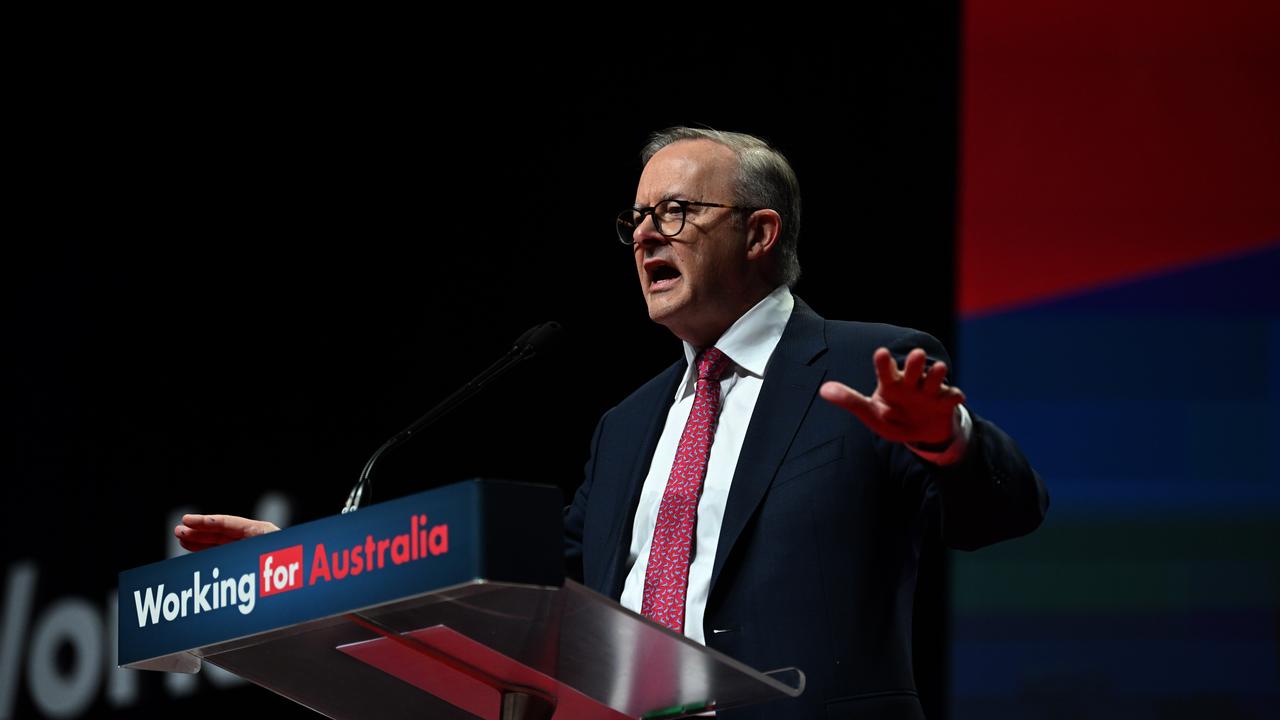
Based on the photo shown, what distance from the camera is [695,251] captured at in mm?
2232

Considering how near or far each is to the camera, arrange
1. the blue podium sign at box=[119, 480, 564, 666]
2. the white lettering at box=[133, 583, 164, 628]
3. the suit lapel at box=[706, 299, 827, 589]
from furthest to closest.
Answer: the suit lapel at box=[706, 299, 827, 589], the white lettering at box=[133, 583, 164, 628], the blue podium sign at box=[119, 480, 564, 666]

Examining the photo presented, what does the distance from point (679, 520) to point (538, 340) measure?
323 millimetres

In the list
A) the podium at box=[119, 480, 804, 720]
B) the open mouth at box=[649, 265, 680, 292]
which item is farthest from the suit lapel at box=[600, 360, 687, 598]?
the podium at box=[119, 480, 804, 720]

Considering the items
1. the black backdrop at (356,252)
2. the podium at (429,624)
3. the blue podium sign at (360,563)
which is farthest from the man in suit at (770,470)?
the black backdrop at (356,252)

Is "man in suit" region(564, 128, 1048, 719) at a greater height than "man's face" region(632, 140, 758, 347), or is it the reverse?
"man's face" region(632, 140, 758, 347)

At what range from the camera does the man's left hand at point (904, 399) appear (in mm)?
1360

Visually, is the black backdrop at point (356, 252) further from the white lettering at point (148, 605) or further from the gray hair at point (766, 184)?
the white lettering at point (148, 605)

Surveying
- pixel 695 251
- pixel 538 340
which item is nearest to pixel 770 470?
pixel 538 340

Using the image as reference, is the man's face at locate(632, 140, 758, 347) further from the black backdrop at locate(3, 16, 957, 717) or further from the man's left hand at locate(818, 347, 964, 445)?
the black backdrop at locate(3, 16, 957, 717)

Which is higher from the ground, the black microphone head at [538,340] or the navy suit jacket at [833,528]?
the black microphone head at [538,340]

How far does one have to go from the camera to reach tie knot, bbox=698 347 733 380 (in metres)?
2.13

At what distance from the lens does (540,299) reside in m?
4.02

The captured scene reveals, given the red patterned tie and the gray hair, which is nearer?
the red patterned tie

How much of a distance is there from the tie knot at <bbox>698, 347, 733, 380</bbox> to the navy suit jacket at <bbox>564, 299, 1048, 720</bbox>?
0.11 m
